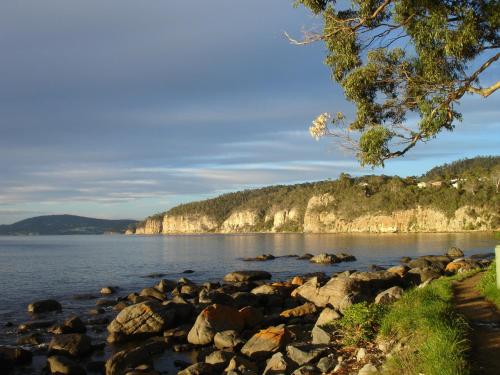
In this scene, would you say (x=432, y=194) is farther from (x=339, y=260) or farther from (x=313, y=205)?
(x=339, y=260)

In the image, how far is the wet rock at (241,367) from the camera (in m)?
11.7

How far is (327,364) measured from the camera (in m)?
9.95

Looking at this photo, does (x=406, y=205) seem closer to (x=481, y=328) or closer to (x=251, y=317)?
(x=251, y=317)

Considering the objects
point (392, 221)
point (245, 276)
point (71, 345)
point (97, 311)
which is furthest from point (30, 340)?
point (392, 221)

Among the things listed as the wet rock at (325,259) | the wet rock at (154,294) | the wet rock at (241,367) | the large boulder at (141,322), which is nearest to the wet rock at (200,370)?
the wet rock at (241,367)

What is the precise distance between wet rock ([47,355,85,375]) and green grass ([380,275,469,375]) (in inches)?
360

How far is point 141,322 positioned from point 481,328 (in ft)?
41.7

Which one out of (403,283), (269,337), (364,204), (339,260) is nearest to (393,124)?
(269,337)

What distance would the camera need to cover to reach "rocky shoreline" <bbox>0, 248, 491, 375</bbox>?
11179 mm

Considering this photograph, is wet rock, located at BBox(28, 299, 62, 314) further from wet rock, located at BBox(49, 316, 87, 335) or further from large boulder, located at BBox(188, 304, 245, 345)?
large boulder, located at BBox(188, 304, 245, 345)

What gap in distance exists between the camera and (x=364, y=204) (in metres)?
172

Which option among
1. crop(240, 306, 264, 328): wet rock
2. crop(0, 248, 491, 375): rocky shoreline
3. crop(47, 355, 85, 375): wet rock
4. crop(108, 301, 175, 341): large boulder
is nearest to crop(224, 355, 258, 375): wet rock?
crop(0, 248, 491, 375): rocky shoreline

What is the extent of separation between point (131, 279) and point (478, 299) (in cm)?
3337

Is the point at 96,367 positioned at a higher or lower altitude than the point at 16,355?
lower
